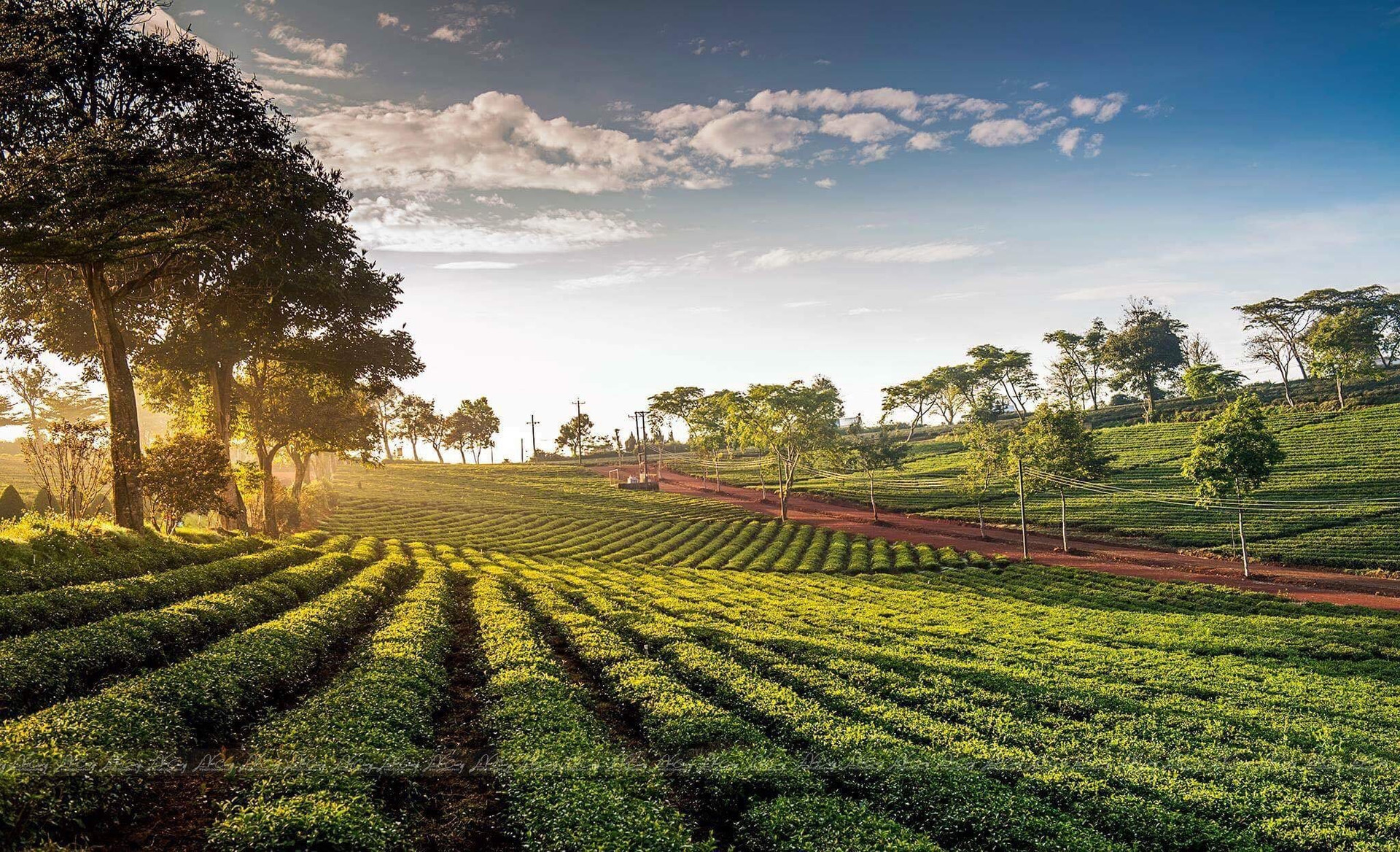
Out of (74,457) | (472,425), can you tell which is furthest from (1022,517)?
(472,425)

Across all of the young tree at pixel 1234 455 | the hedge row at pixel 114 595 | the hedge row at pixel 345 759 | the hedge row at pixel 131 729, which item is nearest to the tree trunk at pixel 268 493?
the hedge row at pixel 114 595

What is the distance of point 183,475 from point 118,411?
13.9 feet

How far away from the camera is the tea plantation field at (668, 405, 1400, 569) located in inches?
2165

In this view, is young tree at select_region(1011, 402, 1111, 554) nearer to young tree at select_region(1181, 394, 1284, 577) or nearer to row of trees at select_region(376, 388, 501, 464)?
young tree at select_region(1181, 394, 1284, 577)

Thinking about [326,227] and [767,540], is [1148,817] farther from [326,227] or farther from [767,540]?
[767,540]

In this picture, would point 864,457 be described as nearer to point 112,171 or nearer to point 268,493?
point 268,493

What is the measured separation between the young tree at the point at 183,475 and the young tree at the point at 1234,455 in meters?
67.4

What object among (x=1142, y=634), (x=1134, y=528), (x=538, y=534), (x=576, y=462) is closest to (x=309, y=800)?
(x=1142, y=634)

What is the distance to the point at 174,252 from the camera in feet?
80.0

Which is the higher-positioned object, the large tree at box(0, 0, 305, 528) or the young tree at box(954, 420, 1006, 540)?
Result: the large tree at box(0, 0, 305, 528)

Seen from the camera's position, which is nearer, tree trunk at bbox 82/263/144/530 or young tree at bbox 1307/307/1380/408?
tree trunk at bbox 82/263/144/530

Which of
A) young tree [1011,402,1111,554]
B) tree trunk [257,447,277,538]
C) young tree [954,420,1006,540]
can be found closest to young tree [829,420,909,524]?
young tree [954,420,1006,540]

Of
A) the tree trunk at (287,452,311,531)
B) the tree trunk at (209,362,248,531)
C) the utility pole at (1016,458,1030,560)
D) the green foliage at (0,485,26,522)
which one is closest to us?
the green foliage at (0,485,26,522)

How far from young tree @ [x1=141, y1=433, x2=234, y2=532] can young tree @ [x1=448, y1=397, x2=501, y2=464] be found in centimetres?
10945
